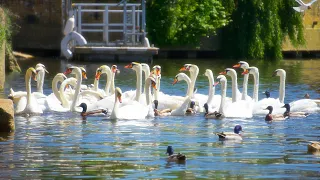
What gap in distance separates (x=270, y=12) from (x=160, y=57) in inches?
197

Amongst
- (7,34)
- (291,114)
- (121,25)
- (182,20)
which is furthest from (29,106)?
(182,20)

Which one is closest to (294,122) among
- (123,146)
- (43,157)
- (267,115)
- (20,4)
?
(267,115)

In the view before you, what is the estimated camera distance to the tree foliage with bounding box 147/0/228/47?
45719mm

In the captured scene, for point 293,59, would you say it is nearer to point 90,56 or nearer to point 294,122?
point 90,56

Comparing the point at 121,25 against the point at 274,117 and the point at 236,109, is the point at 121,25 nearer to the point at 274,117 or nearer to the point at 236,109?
the point at 236,109

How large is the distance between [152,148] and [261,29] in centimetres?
2805

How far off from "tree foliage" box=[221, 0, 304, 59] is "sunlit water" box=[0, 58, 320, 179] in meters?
22.2

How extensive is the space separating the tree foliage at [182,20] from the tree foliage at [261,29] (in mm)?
790

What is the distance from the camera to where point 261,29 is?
146ft

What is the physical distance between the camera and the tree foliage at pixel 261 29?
44375 millimetres

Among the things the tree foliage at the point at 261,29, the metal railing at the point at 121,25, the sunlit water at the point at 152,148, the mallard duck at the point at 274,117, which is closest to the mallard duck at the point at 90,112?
the sunlit water at the point at 152,148

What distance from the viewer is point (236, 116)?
21.7 m

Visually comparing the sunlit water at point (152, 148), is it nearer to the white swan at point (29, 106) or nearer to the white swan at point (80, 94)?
the white swan at point (29, 106)

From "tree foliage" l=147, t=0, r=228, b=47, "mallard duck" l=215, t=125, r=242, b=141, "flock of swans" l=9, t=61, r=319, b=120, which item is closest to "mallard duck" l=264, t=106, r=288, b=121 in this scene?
"flock of swans" l=9, t=61, r=319, b=120
